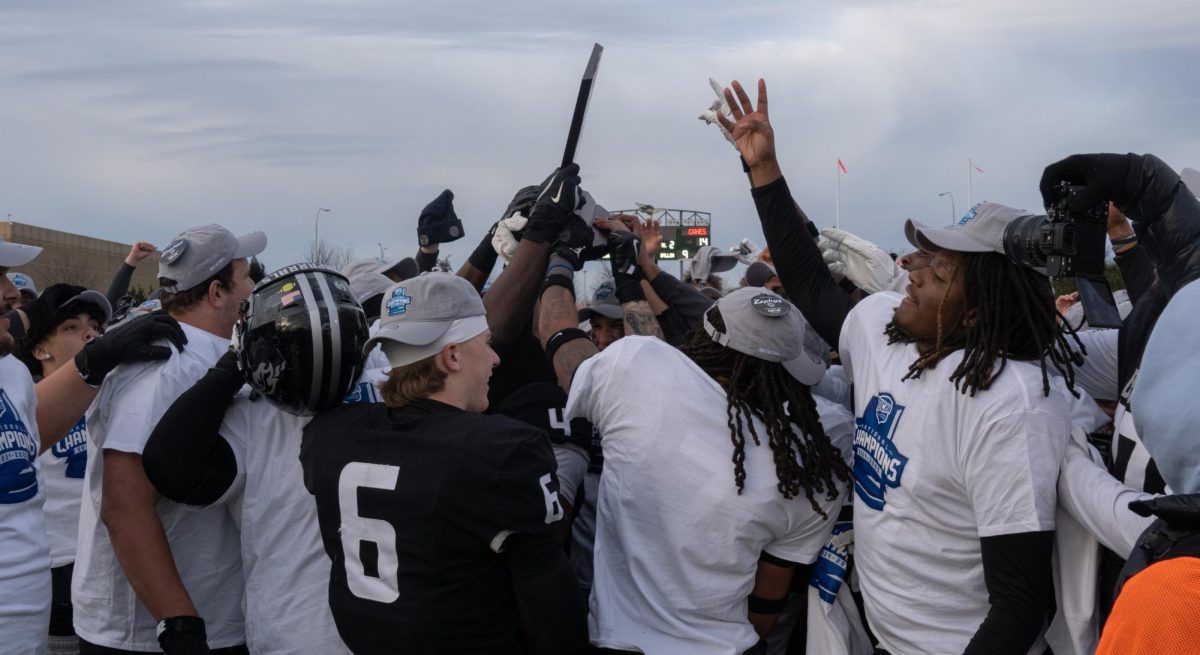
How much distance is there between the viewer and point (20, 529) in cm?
320

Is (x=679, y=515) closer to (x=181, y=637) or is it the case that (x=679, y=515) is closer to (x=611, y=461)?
(x=611, y=461)

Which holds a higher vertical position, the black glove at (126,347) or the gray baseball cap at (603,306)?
the black glove at (126,347)

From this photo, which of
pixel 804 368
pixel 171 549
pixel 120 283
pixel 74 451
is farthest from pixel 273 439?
pixel 120 283

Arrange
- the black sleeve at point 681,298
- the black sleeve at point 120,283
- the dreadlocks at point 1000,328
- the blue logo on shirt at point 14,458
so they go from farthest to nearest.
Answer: the black sleeve at point 120,283 → the black sleeve at point 681,298 → the blue logo on shirt at point 14,458 → the dreadlocks at point 1000,328

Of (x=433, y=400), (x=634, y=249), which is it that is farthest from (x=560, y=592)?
(x=634, y=249)

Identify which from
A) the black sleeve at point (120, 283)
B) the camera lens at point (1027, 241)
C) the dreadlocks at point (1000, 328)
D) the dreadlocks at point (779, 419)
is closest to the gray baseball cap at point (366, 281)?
the dreadlocks at point (779, 419)

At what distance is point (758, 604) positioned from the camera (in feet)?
11.2

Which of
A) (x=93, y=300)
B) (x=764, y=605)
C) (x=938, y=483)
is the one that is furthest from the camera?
(x=93, y=300)

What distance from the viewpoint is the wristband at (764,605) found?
11.1 ft

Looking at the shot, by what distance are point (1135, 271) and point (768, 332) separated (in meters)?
1.81

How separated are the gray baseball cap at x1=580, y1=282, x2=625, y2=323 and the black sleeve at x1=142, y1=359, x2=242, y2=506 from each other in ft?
8.08

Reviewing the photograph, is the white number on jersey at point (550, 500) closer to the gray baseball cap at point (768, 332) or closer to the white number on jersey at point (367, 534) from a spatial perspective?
the white number on jersey at point (367, 534)

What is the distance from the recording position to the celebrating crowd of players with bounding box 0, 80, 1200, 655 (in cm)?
267

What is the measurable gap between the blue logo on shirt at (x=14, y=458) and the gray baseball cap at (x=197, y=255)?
28.3 inches
